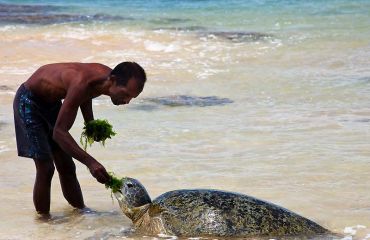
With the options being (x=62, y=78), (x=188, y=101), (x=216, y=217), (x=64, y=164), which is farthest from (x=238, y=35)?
(x=216, y=217)

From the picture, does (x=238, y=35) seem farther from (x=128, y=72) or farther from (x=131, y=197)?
(x=128, y=72)

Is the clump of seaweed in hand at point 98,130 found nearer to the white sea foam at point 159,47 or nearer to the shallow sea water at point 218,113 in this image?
the shallow sea water at point 218,113

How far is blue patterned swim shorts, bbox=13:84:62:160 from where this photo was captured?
5441mm

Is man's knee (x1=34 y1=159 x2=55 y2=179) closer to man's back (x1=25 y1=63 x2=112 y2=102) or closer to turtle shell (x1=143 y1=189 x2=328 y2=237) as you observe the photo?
man's back (x1=25 y1=63 x2=112 y2=102)

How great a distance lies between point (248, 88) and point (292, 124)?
2665mm

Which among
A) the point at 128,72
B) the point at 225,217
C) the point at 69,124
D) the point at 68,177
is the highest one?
the point at 128,72

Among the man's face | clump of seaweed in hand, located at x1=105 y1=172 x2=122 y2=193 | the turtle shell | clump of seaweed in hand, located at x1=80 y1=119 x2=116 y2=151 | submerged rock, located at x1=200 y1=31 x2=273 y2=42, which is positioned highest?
the man's face

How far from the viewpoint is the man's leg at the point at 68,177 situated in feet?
18.8

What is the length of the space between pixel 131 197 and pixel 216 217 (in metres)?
0.58

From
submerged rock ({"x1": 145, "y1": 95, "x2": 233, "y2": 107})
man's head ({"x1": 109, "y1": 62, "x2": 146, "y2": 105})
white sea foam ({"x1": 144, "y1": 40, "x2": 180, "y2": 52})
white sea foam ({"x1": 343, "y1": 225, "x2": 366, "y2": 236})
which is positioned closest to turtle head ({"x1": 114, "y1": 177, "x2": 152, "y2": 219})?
man's head ({"x1": 109, "y1": 62, "x2": 146, "y2": 105})

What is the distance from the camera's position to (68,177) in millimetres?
5785

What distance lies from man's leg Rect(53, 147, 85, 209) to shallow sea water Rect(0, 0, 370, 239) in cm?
10

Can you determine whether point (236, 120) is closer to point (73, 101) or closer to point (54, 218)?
point (54, 218)

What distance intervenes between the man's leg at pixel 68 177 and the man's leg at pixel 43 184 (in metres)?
0.13
